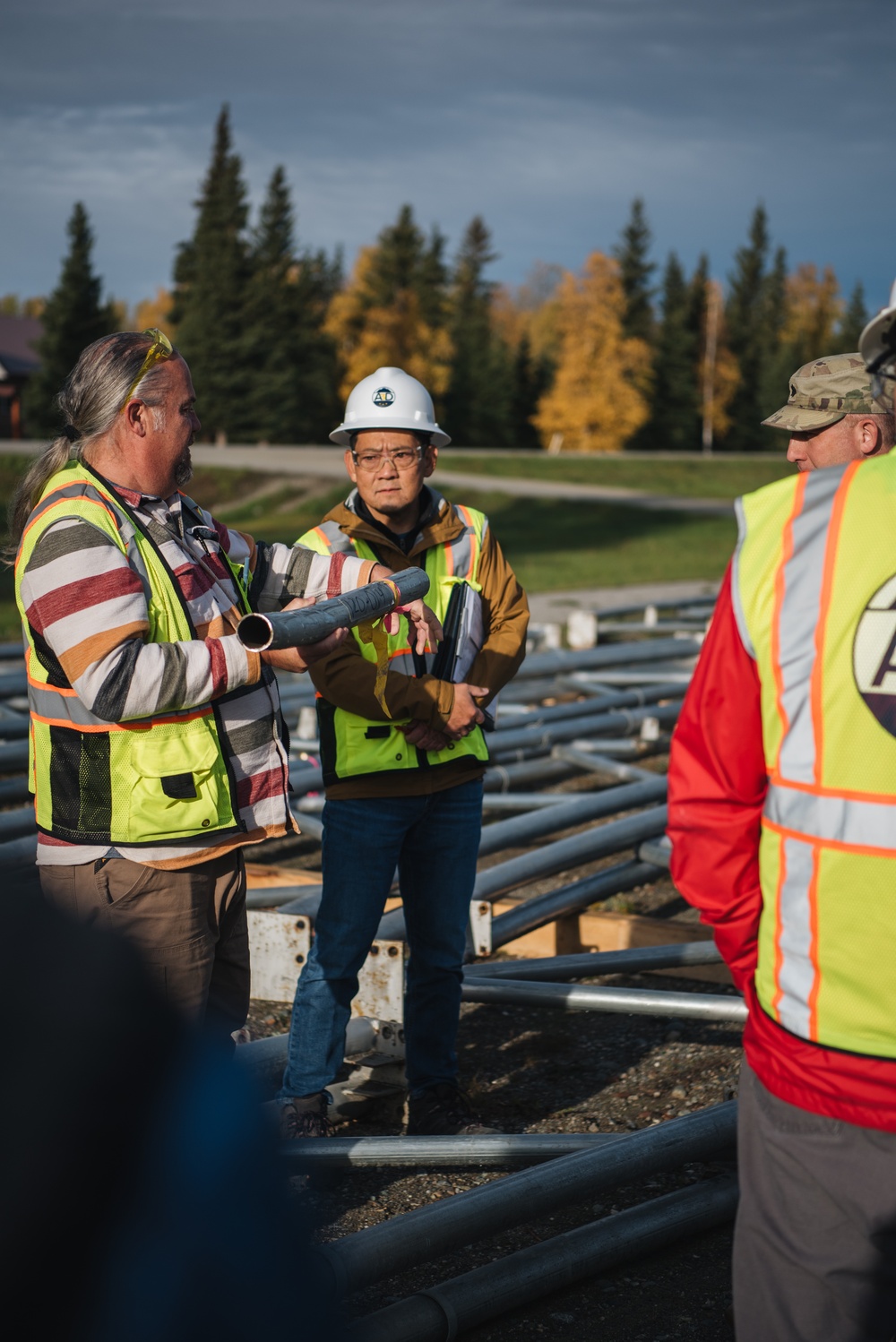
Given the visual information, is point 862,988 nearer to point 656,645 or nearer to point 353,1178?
point 353,1178

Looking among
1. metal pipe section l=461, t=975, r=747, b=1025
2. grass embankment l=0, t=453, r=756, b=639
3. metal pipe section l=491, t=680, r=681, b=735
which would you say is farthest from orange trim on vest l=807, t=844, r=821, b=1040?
grass embankment l=0, t=453, r=756, b=639

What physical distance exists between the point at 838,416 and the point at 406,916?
205cm

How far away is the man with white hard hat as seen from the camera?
11.9ft

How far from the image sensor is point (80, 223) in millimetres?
50469

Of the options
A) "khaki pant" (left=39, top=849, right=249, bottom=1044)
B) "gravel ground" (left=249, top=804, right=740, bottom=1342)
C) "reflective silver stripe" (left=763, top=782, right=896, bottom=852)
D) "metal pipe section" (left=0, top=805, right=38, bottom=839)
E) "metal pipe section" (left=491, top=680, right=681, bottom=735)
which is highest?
"reflective silver stripe" (left=763, top=782, right=896, bottom=852)

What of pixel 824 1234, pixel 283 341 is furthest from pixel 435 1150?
pixel 283 341

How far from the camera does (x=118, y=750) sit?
9.32 feet

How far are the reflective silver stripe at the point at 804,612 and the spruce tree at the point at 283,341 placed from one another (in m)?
51.9

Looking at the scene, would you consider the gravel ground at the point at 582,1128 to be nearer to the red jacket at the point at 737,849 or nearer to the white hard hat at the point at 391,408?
the red jacket at the point at 737,849

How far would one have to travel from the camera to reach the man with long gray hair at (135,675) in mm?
2740

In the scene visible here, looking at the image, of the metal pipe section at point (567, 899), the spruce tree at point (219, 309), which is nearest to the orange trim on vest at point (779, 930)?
the metal pipe section at point (567, 899)

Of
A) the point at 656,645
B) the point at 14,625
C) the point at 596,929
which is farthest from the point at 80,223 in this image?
the point at 596,929

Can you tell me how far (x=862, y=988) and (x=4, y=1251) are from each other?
1109mm

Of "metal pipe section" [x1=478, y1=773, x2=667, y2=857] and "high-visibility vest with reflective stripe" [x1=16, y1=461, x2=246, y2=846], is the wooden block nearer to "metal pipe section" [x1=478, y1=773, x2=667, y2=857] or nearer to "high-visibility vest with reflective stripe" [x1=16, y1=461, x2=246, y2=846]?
"metal pipe section" [x1=478, y1=773, x2=667, y2=857]
